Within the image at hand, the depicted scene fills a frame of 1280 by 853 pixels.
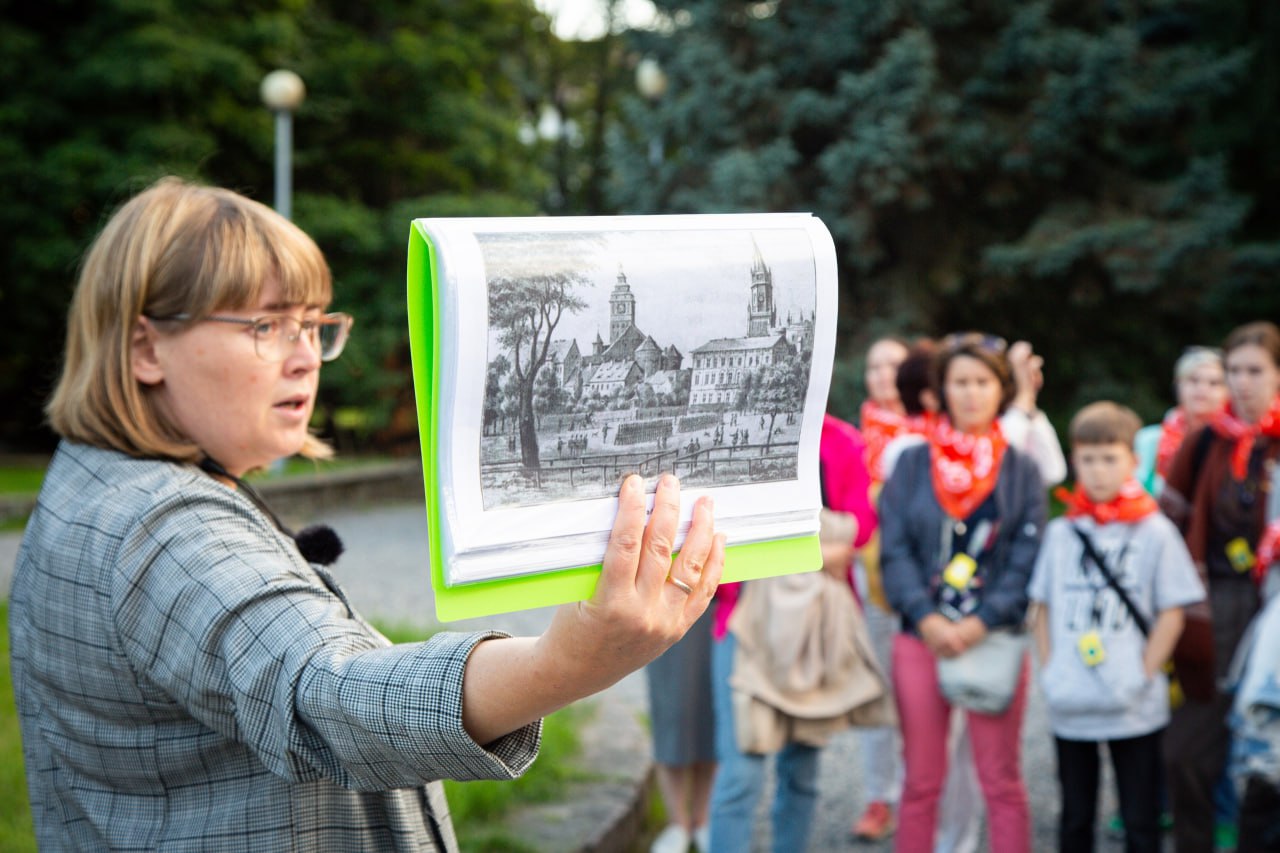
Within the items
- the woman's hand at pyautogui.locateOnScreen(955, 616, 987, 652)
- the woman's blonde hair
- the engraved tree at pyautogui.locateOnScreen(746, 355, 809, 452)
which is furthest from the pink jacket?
the engraved tree at pyautogui.locateOnScreen(746, 355, 809, 452)

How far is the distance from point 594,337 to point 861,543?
3.44 metres

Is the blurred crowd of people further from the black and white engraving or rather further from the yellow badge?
the black and white engraving

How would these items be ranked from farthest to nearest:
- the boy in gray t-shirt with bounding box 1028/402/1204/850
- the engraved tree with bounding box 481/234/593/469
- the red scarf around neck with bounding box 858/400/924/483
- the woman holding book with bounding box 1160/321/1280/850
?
1. the red scarf around neck with bounding box 858/400/924/483
2. the woman holding book with bounding box 1160/321/1280/850
3. the boy in gray t-shirt with bounding box 1028/402/1204/850
4. the engraved tree with bounding box 481/234/593/469

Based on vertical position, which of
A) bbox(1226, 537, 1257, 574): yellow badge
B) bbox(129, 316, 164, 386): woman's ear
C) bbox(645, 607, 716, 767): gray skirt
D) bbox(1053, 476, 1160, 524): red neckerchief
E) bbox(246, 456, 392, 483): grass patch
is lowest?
bbox(246, 456, 392, 483): grass patch

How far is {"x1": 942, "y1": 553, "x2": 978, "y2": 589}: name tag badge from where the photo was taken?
4.20 meters

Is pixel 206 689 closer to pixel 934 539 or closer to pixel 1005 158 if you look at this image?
pixel 934 539

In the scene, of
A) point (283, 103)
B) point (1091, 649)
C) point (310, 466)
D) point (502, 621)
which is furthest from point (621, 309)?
point (310, 466)

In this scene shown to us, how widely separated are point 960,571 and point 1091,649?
1.66ft

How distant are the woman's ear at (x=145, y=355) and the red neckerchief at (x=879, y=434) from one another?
402cm

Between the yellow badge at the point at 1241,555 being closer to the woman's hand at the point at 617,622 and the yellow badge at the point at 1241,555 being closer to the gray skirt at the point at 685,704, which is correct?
the gray skirt at the point at 685,704

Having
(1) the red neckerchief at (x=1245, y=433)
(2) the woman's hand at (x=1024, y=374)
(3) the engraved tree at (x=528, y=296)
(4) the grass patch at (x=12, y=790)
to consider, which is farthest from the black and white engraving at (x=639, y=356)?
(1) the red neckerchief at (x=1245, y=433)

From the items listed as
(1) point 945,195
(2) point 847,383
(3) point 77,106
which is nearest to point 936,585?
(2) point 847,383

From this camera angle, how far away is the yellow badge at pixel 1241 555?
4.70 metres

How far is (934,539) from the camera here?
428 centimetres
